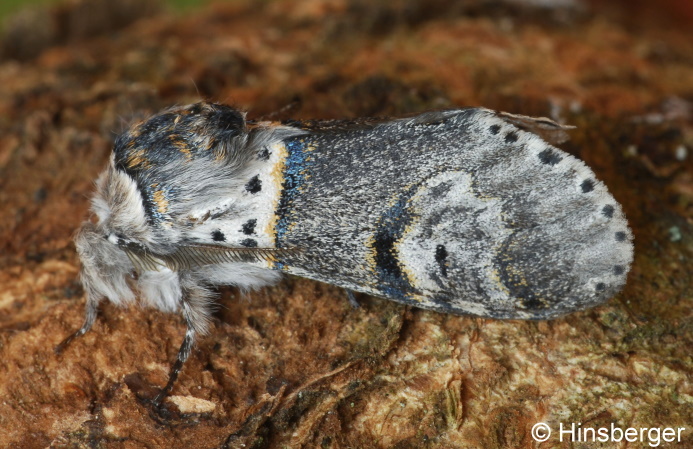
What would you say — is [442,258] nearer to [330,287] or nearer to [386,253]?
[386,253]

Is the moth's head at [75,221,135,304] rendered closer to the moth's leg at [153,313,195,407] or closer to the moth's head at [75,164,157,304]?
the moth's head at [75,164,157,304]

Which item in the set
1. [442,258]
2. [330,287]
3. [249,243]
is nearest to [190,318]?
[249,243]

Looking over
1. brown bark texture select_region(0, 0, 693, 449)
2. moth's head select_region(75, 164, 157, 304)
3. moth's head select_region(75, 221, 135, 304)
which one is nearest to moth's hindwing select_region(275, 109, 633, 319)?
brown bark texture select_region(0, 0, 693, 449)

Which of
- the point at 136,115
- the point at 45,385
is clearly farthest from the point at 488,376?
the point at 136,115

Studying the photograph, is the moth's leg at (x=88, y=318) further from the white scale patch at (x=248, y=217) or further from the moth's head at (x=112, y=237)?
the white scale patch at (x=248, y=217)

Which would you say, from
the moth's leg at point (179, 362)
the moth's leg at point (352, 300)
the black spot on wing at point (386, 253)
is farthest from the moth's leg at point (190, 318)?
the black spot on wing at point (386, 253)

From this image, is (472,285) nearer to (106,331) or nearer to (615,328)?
(615,328)
